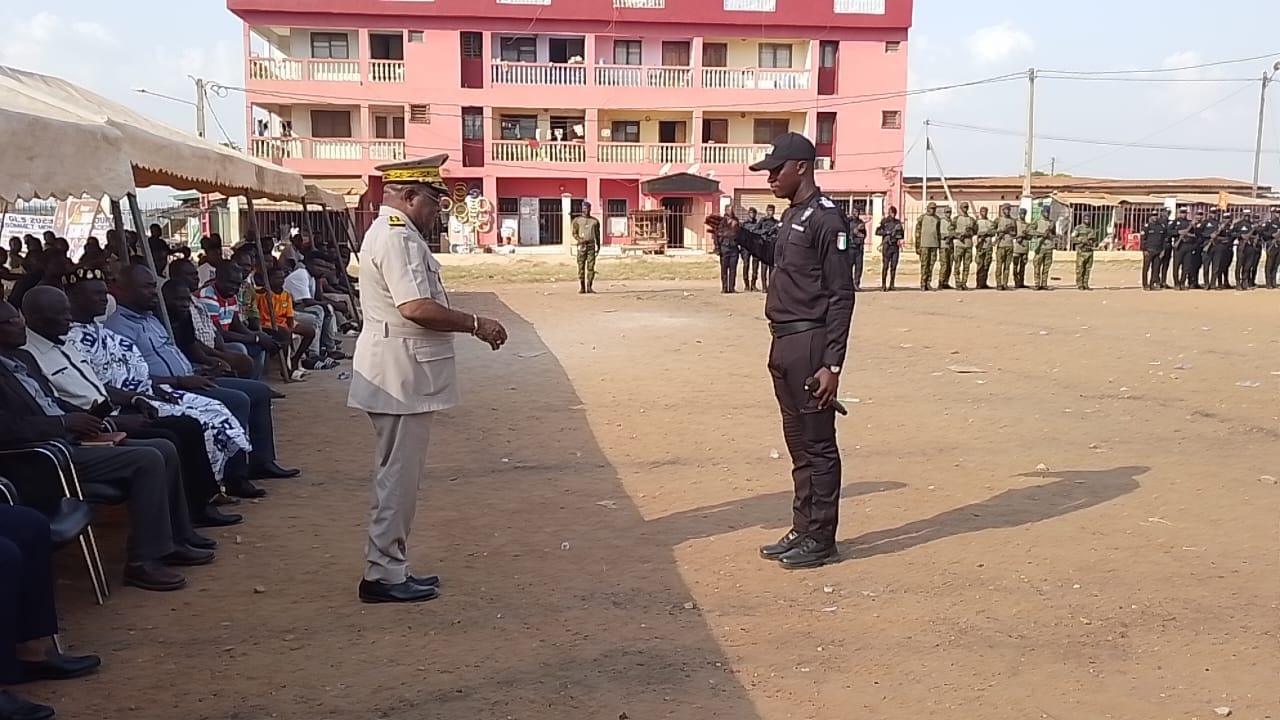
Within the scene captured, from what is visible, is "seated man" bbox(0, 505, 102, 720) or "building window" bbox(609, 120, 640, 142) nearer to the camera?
"seated man" bbox(0, 505, 102, 720)

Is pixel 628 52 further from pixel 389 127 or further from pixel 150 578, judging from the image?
pixel 150 578

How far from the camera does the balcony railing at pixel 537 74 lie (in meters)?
36.2

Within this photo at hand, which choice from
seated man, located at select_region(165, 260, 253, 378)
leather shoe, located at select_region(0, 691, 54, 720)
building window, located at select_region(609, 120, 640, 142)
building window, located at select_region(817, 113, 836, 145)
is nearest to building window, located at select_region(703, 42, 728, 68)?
building window, located at select_region(609, 120, 640, 142)

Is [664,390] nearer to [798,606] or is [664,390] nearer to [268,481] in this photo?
[268,481]

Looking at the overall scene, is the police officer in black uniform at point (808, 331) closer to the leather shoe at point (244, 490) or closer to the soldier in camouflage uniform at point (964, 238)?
the leather shoe at point (244, 490)

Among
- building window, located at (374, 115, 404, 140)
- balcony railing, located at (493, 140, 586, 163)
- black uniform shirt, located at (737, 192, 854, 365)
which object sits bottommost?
black uniform shirt, located at (737, 192, 854, 365)

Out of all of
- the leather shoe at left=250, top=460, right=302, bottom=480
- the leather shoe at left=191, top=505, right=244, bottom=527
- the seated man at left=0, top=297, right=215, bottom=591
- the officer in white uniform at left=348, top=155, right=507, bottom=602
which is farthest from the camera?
the leather shoe at left=250, top=460, right=302, bottom=480

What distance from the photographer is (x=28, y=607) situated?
3492 mm

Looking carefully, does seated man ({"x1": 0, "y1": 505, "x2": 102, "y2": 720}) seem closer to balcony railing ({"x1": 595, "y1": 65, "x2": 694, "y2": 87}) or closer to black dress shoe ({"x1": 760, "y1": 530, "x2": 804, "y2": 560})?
black dress shoe ({"x1": 760, "y1": 530, "x2": 804, "y2": 560})

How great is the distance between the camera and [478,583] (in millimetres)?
4637

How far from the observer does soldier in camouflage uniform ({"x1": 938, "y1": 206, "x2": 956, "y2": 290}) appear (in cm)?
2134

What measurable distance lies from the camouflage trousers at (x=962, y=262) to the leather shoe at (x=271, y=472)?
1736 centimetres

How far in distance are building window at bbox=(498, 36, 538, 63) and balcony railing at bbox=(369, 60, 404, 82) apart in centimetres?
369

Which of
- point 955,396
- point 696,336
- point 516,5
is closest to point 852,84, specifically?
point 516,5
